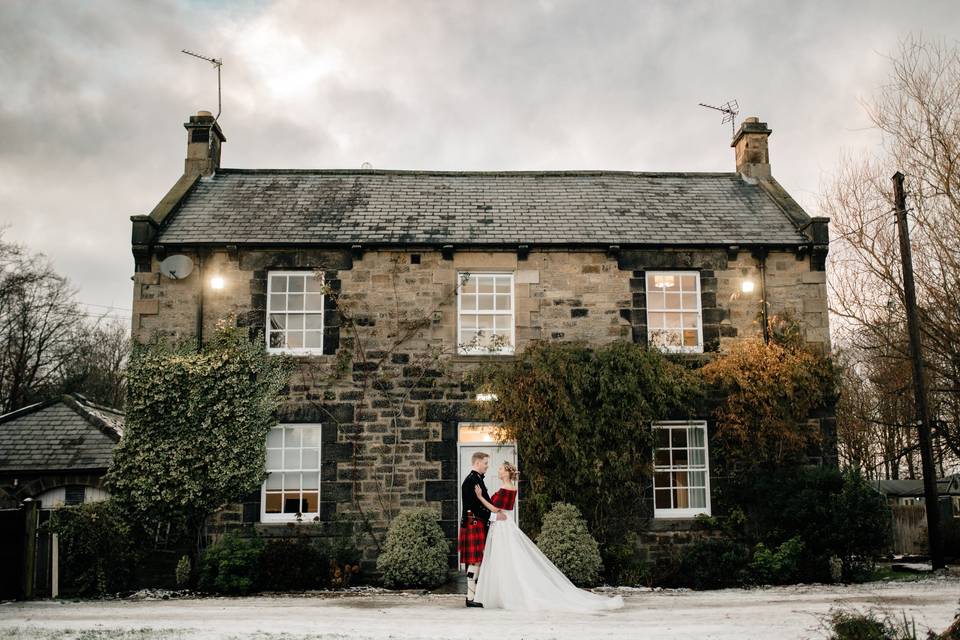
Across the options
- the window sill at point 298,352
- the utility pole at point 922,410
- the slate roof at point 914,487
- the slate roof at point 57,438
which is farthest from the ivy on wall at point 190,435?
the slate roof at point 914,487

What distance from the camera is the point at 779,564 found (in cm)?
1298

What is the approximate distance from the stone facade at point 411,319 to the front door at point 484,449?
0.74ft

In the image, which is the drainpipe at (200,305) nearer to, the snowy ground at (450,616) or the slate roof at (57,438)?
the slate roof at (57,438)

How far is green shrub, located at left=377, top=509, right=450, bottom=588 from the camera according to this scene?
1309cm

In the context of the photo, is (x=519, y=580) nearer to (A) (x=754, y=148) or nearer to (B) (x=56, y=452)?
(A) (x=754, y=148)

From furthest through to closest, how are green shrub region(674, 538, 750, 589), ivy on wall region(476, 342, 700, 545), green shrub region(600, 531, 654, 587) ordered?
ivy on wall region(476, 342, 700, 545) → green shrub region(600, 531, 654, 587) → green shrub region(674, 538, 750, 589)

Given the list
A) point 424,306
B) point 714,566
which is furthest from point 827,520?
point 424,306

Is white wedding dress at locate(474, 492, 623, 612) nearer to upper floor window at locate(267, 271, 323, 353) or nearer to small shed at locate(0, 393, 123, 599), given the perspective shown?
upper floor window at locate(267, 271, 323, 353)

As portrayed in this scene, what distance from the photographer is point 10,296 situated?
104 feet

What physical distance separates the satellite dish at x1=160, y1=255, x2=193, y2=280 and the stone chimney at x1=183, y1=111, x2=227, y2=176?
3116 millimetres

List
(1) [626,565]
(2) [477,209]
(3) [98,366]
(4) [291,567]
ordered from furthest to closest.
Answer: (3) [98,366] → (2) [477,209] → (1) [626,565] → (4) [291,567]

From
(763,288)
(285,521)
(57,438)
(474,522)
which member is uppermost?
(763,288)

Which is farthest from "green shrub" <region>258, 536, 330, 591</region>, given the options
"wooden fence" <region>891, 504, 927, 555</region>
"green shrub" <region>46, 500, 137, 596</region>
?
"wooden fence" <region>891, 504, 927, 555</region>

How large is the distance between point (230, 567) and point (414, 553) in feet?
9.50
